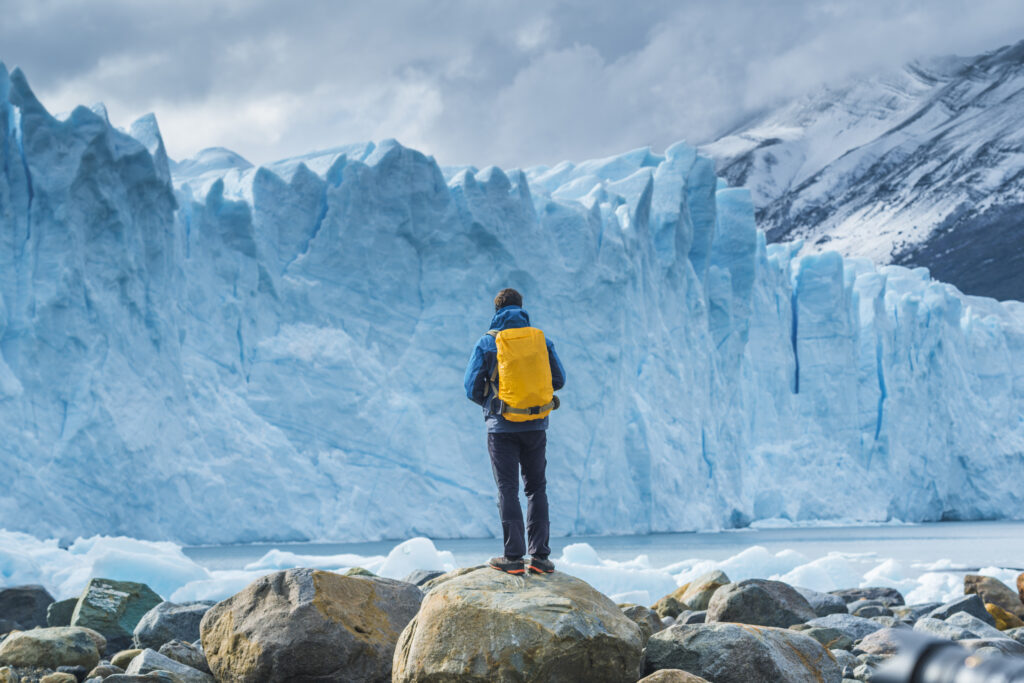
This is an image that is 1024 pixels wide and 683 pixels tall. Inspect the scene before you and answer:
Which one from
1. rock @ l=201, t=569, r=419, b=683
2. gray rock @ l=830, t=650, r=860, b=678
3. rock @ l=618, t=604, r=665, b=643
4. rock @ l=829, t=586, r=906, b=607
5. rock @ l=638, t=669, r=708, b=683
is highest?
rock @ l=201, t=569, r=419, b=683

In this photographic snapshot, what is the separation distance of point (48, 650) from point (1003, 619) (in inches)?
241

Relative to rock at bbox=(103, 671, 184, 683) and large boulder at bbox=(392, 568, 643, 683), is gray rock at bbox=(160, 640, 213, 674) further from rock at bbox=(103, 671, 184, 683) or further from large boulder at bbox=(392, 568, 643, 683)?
large boulder at bbox=(392, 568, 643, 683)

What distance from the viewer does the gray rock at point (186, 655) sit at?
14.0 feet

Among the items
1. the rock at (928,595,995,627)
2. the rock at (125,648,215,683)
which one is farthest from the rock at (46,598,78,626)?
the rock at (928,595,995,627)

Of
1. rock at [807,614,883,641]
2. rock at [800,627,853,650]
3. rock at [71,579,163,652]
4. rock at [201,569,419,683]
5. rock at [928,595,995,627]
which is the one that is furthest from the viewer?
rock at [928,595,995,627]

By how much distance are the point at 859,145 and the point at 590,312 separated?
7023 cm

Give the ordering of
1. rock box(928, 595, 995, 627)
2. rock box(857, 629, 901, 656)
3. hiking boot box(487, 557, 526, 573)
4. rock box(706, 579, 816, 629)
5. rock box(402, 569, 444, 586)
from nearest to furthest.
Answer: hiking boot box(487, 557, 526, 573), rock box(857, 629, 901, 656), rock box(706, 579, 816, 629), rock box(928, 595, 995, 627), rock box(402, 569, 444, 586)

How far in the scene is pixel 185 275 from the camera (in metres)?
16.3

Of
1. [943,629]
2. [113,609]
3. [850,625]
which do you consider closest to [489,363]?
[850,625]

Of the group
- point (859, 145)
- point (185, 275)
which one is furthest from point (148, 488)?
point (859, 145)

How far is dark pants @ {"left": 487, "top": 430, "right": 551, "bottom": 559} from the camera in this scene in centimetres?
362

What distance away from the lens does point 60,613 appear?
630 cm

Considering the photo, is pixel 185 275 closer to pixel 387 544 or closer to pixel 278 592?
pixel 387 544

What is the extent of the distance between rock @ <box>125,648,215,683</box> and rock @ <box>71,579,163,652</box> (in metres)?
1.98
